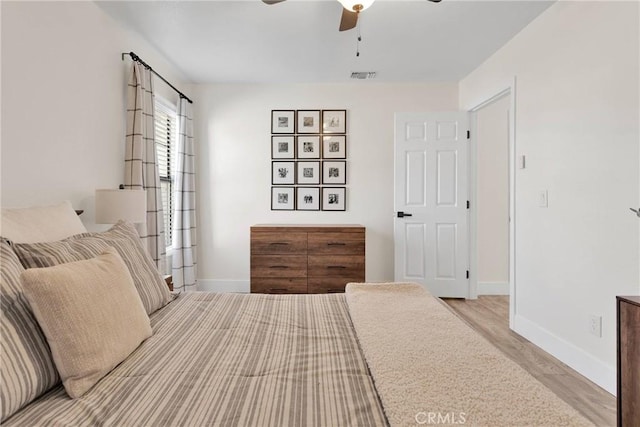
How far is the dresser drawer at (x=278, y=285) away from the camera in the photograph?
11.7 feet

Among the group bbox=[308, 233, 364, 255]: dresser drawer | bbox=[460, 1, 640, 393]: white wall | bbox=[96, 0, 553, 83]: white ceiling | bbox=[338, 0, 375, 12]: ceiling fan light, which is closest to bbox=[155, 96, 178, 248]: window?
bbox=[96, 0, 553, 83]: white ceiling

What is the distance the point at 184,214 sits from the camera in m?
3.68

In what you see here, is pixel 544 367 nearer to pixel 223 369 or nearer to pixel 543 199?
pixel 543 199

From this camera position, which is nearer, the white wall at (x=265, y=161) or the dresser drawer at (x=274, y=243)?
the dresser drawer at (x=274, y=243)

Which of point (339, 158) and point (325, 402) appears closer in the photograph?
point (325, 402)

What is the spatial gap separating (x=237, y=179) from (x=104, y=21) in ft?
6.57

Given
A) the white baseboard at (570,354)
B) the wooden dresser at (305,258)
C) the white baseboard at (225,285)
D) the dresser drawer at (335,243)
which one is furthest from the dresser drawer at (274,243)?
the white baseboard at (570,354)

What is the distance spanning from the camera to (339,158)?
411 cm

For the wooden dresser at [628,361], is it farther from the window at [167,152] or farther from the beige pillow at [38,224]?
the window at [167,152]

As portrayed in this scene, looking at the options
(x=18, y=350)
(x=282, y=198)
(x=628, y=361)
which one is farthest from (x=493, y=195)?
(x=18, y=350)

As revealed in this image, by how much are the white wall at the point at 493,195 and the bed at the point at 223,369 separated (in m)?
3.16

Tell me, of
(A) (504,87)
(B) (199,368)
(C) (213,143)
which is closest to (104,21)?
(C) (213,143)

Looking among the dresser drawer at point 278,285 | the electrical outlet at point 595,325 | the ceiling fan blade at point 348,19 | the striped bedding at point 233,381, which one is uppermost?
the ceiling fan blade at point 348,19

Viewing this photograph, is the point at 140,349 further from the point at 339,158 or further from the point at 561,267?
the point at 339,158
